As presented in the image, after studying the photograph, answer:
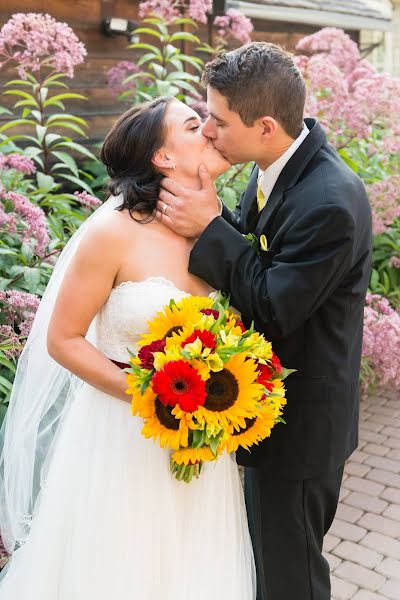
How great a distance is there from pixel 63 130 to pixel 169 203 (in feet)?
13.0

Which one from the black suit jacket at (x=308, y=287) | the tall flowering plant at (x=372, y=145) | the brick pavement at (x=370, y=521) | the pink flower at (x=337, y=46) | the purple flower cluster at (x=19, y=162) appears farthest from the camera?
the pink flower at (x=337, y=46)

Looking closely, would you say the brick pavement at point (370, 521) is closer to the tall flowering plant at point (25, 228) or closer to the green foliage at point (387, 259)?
the green foliage at point (387, 259)

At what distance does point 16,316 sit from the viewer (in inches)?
135

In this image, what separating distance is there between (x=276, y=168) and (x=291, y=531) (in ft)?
4.26

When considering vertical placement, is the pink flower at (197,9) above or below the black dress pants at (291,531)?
Result: above

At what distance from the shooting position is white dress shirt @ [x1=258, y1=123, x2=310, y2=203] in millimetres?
2596

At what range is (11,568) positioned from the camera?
288cm

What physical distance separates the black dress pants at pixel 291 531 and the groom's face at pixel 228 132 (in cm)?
115

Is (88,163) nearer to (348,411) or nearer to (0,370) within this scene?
(0,370)

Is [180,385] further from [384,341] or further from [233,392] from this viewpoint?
[384,341]

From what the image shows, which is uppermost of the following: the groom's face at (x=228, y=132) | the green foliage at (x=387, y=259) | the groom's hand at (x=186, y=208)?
the groom's face at (x=228, y=132)

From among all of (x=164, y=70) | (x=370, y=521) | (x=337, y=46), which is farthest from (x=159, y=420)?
(x=337, y=46)

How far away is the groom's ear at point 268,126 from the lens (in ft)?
8.25

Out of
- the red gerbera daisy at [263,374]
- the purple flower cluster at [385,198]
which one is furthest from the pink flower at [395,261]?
the red gerbera daisy at [263,374]
